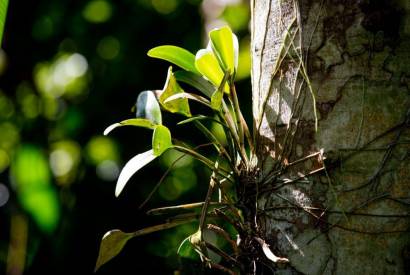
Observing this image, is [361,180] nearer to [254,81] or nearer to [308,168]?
[308,168]

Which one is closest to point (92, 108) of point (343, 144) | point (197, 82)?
point (197, 82)

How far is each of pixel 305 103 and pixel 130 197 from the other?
3.81 ft

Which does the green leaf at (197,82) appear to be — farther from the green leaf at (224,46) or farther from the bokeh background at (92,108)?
the bokeh background at (92,108)

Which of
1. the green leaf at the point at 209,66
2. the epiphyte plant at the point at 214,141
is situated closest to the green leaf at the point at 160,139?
the epiphyte plant at the point at 214,141

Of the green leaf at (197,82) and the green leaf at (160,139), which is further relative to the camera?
the green leaf at (197,82)

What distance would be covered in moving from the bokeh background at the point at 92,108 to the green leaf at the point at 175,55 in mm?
781

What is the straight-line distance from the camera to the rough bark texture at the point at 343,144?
853 millimetres

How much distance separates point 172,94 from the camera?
0.99 metres

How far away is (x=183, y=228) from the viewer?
6.44 ft

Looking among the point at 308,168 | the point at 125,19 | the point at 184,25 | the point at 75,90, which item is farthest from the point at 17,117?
the point at 308,168

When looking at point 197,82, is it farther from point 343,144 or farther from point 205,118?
point 343,144

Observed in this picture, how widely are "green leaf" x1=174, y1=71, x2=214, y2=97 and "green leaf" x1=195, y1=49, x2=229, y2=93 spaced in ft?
0.29

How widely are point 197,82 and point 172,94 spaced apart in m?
0.11

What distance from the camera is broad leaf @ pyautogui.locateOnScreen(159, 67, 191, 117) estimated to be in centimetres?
97
